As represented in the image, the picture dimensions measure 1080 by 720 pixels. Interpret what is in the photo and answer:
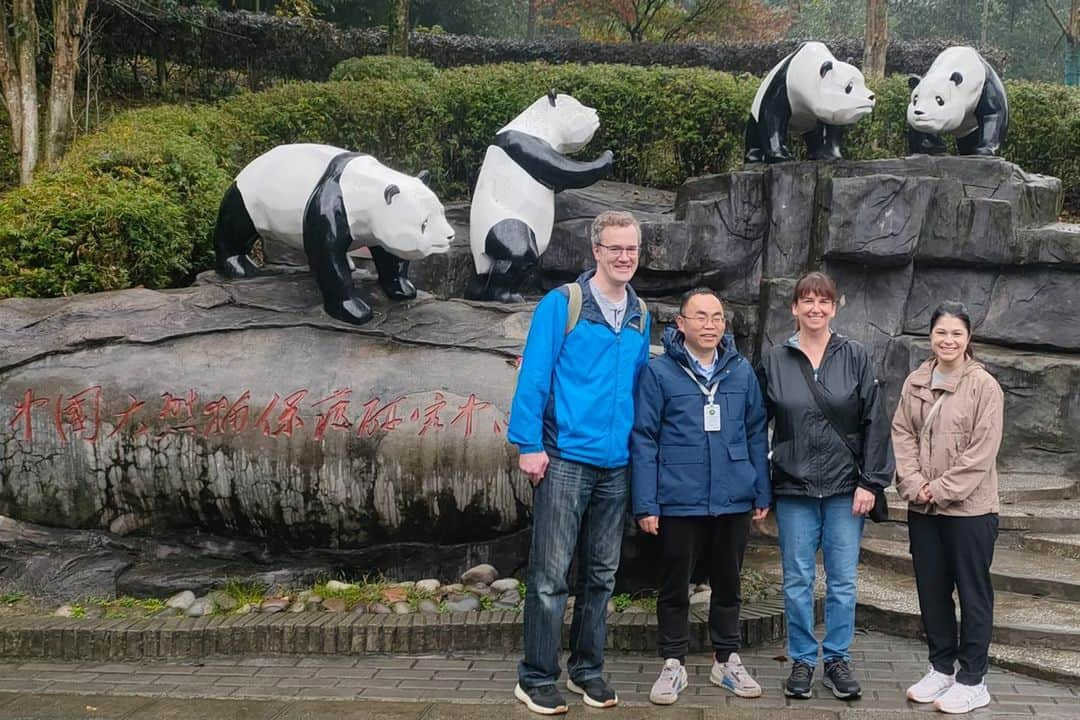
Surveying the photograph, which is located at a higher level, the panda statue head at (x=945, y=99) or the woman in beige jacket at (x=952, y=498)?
the panda statue head at (x=945, y=99)

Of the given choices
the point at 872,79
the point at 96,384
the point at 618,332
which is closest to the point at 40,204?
the point at 96,384

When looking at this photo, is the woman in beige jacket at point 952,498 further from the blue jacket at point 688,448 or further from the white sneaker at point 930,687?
the blue jacket at point 688,448

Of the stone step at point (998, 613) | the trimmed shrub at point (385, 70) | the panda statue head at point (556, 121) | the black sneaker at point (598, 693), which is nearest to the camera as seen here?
the black sneaker at point (598, 693)

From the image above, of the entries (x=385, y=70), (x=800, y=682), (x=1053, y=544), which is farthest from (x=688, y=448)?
(x=385, y=70)

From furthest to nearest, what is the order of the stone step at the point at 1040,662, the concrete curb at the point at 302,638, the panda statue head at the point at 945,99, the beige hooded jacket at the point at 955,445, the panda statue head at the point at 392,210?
1. the panda statue head at the point at 945,99
2. the panda statue head at the point at 392,210
3. the concrete curb at the point at 302,638
4. the stone step at the point at 1040,662
5. the beige hooded jacket at the point at 955,445

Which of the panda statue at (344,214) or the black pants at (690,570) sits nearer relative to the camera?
the black pants at (690,570)

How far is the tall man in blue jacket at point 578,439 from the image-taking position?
3682 millimetres

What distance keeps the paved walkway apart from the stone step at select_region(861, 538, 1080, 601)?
740mm

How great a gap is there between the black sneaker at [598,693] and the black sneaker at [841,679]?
2.75 feet

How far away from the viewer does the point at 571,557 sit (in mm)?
3756

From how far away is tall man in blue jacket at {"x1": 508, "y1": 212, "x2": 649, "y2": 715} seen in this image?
12.1ft

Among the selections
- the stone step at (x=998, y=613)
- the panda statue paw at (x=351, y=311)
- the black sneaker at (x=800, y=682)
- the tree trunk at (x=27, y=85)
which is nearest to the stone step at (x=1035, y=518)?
the stone step at (x=998, y=613)

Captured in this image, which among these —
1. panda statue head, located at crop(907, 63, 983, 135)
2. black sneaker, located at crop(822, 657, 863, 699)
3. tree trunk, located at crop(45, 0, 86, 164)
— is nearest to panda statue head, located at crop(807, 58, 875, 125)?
panda statue head, located at crop(907, 63, 983, 135)

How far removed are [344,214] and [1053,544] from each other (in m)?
4.18
